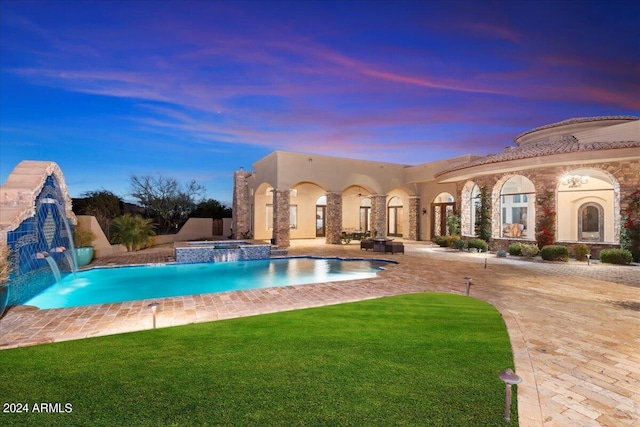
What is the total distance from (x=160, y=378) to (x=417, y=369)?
2957 mm

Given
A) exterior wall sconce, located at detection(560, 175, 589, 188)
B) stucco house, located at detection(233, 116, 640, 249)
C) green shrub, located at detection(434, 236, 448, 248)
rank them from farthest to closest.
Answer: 1. green shrub, located at detection(434, 236, 448, 248)
2. exterior wall sconce, located at detection(560, 175, 589, 188)
3. stucco house, located at detection(233, 116, 640, 249)

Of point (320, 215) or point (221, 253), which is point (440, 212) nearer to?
point (320, 215)

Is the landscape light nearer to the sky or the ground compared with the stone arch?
nearer to the ground

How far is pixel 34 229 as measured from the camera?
31.4 ft

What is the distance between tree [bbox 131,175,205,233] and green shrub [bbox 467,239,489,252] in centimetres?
2186

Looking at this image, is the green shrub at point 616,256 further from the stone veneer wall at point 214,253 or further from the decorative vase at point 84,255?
the decorative vase at point 84,255

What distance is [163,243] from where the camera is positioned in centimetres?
2288

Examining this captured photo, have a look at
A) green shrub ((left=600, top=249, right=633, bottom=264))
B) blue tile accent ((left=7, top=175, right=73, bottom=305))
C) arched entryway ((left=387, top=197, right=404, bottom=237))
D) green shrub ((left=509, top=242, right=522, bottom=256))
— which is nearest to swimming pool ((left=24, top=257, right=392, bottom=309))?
blue tile accent ((left=7, top=175, right=73, bottom=305))

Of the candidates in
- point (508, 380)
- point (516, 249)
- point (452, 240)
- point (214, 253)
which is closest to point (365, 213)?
point (452, 240)

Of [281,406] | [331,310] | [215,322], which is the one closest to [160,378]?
[281,406]

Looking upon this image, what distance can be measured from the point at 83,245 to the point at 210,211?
49.4ft

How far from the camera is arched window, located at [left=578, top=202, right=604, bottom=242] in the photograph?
16.6 metres

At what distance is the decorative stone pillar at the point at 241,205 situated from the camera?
25.4 metres

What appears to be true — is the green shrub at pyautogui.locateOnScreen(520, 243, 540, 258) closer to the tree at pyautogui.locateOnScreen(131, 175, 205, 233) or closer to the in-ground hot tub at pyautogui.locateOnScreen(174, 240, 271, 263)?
the in-ground hot tub at pyautogui.locateOnScreen(174, 240, 271, 263)
